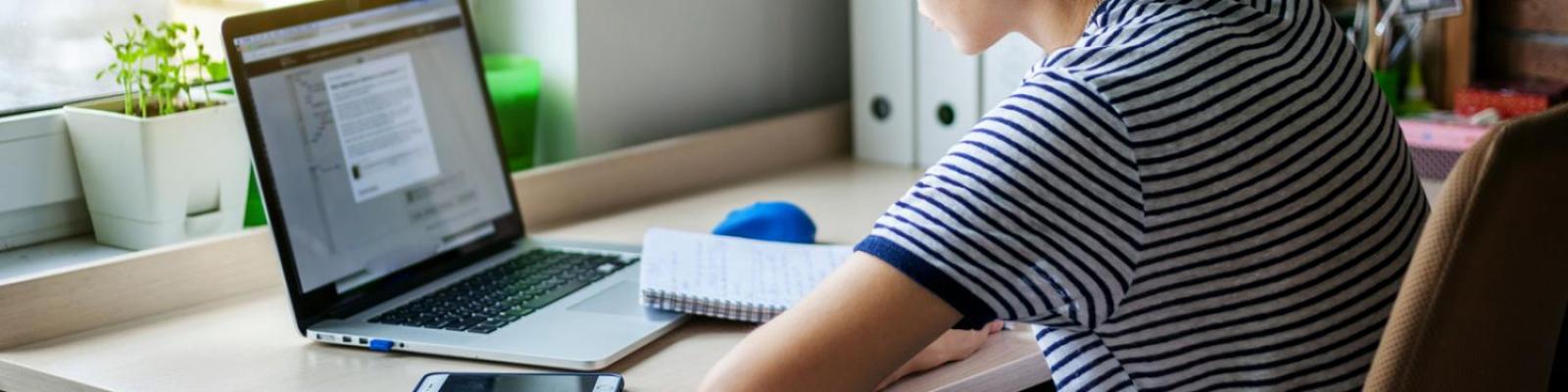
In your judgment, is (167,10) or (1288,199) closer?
(1288,199)

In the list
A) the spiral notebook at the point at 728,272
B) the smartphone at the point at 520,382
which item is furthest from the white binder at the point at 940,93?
the smartphone at the point at 520,382

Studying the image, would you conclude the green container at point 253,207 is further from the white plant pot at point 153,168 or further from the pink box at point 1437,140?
the pink box at point 1437,140

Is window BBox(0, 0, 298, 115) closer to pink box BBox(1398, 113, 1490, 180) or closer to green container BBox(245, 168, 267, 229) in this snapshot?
green container BBox(245, 168, 267, 229)

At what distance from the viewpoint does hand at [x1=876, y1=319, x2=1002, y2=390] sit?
1.13 meters

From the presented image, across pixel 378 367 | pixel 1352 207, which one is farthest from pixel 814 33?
pixel 1352 207

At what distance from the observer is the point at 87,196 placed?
1479 millimetres

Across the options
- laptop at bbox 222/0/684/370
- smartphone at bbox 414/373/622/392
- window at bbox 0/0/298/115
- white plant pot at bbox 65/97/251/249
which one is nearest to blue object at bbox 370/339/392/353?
laptop at bbox 222/0/684/370

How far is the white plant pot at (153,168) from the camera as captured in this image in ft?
4.69

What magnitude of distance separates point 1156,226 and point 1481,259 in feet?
0.53

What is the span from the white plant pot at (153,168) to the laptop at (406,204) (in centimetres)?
13

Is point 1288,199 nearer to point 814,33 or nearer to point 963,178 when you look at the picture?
point 963,178

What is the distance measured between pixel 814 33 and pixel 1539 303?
1.37 m

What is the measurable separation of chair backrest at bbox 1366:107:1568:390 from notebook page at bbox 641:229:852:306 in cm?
53

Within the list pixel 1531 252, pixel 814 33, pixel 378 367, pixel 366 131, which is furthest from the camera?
pixel 814 33
